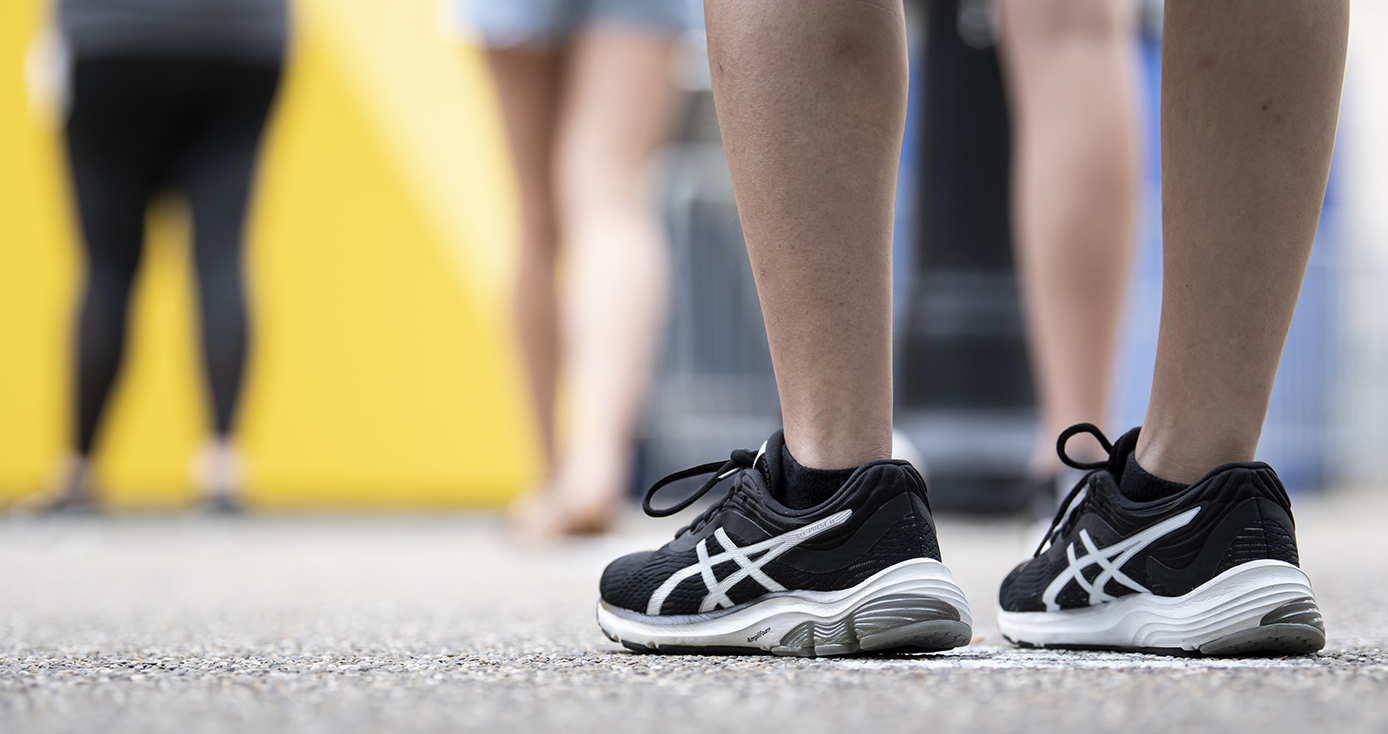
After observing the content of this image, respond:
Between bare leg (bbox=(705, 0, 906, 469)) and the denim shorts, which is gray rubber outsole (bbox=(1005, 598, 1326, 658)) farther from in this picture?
the denim shorts

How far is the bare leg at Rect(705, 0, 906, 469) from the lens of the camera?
0.80 meters

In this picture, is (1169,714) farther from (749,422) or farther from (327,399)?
(327,399)

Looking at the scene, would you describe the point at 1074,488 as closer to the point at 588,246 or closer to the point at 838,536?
the point at 838,536

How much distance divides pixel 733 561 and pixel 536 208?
1341 mm

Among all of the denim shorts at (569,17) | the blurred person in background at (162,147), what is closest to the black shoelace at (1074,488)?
the denim shorts at (569,17)

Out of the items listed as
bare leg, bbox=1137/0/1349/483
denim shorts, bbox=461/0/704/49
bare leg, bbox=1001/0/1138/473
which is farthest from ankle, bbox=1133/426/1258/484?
denim shorts, bbox=461/0/704/49

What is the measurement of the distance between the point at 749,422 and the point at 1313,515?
4.22 ft

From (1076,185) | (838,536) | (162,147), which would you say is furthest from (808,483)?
(162,147)

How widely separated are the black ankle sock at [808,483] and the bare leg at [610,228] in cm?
100

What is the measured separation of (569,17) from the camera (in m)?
1.94

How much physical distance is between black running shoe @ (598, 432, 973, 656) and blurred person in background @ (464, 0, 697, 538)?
36.7 inches

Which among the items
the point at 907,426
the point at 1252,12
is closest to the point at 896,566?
the point at 1252,12

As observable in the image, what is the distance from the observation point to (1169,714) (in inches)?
22.8

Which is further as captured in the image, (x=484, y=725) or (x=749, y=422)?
(x=749, y=422)
